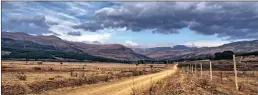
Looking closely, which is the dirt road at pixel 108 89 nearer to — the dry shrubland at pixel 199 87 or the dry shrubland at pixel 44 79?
the dry shrubland at pixel 199 87

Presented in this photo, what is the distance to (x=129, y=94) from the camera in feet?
90.1

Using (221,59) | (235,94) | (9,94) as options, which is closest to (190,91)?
(235,94)

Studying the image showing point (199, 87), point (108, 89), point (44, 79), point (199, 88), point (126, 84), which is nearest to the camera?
point (199, 88)

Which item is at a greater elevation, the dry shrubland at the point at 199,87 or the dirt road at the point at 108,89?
the dry shrubland at the point at 199,87

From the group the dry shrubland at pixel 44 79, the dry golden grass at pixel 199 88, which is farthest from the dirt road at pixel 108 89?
the dry shrubland at pixel 44 79

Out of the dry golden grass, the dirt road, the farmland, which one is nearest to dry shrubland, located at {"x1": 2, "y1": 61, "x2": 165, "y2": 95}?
the farmland

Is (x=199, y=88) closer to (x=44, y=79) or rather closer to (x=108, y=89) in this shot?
(x=108, y=89)

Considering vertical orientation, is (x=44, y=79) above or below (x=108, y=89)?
above

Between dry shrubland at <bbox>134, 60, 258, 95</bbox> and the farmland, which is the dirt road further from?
dry shrubland at <bbox>134, 60, 258, 95</bbox>

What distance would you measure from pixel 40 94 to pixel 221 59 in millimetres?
150832

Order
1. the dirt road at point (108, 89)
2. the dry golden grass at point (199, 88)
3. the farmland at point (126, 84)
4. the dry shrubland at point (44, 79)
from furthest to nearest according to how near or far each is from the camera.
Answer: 1. the dry shrubland at point (44, 79)
2. the dirt road at point (108, 89)
3. the farmland at point (126, 84)
4. the dry golden grass at point (199, 88)

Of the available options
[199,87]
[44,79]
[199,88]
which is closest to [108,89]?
[199,87]

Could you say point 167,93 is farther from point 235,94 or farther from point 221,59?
point 221,59

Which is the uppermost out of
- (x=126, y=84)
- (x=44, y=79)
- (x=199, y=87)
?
(x=199, y=87)
